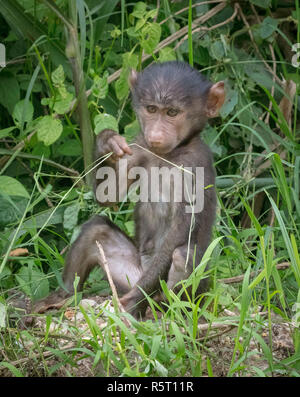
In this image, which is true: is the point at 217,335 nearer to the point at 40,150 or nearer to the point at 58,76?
the point at 58,76

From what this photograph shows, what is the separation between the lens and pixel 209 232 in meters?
4.68

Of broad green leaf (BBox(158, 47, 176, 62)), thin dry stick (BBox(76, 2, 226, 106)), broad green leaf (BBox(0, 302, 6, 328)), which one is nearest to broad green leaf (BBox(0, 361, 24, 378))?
broad green leaf (BBox(0, 302, 6, 328))

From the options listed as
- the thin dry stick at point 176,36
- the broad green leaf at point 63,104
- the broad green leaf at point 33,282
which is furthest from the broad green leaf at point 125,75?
the broad green leaf at point 33,282

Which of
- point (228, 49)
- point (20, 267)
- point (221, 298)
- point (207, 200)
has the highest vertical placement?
point (228, 49)

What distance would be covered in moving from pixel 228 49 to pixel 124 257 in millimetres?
2107

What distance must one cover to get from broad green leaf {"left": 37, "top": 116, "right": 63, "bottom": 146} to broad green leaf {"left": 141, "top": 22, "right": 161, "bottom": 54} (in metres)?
0.81

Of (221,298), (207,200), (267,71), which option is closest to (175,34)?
(267,71)

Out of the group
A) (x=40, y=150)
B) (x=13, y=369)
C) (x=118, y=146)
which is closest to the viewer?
(x=13, y=369)

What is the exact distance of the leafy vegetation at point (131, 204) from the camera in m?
3.70

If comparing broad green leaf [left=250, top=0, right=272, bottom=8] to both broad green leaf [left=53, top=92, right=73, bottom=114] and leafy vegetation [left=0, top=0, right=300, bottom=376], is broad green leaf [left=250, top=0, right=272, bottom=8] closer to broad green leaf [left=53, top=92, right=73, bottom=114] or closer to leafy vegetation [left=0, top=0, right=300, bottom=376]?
leafy vegetation [left=0, top=0, right=300, bottom=376]

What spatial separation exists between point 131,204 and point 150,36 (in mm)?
1204

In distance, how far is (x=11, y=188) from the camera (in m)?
5.11

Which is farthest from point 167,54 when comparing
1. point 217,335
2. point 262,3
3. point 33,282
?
point 217,335

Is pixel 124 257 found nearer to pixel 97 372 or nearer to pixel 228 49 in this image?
pixel 97 372
